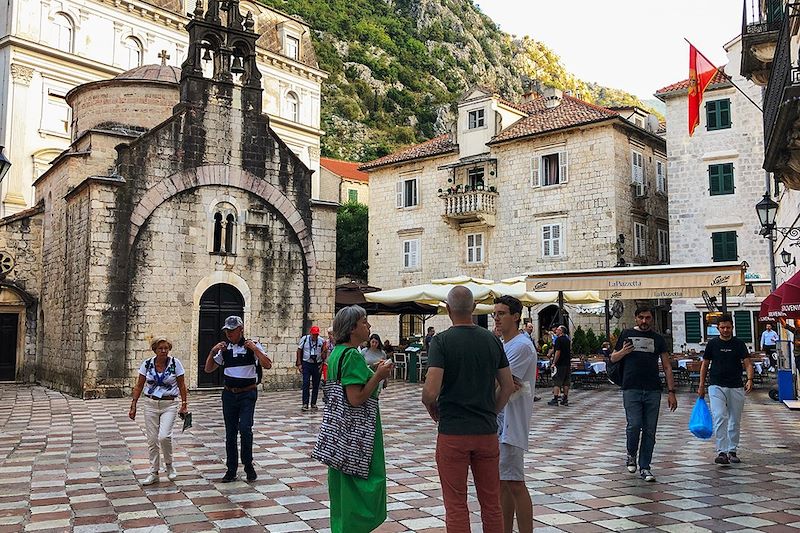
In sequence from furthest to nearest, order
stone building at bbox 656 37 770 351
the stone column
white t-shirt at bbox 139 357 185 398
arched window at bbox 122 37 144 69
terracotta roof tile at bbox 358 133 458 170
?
arched window at bbox 122 37 144 69, terracotta roof tile at bbox 358 133 458 170, the stone column, stone building at bbox 656 37 770 351, white t-shirt at bbox 139 357 185 398

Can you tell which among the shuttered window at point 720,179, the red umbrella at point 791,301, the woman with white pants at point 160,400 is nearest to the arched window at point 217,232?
the woman with white pants at point 160,400

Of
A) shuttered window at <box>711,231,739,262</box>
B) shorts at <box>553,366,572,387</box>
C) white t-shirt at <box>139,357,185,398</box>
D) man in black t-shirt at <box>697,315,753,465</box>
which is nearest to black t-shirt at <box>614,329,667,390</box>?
man in black t-shirt at <box>697,315,753,465</box>

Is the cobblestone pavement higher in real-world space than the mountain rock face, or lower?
lower

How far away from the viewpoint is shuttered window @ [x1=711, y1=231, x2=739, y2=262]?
27828 millimetres

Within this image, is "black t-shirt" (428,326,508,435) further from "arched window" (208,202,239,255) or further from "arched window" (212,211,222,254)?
"arched window" (212,211,222,254)

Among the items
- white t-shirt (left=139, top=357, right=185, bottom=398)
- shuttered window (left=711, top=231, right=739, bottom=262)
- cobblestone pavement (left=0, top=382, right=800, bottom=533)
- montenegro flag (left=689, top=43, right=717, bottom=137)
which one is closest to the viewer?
cobblestone pavement (left=0, top=382, right=800, bottom=533)

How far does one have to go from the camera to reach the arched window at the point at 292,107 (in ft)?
147

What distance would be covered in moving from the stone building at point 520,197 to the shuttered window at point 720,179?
2902mm

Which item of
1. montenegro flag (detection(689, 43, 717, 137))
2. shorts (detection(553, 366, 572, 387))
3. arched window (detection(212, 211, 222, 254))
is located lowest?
shorts (detection(553, 366, 572, 387))

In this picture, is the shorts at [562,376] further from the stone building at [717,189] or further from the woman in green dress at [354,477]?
the stone building at [717,189]

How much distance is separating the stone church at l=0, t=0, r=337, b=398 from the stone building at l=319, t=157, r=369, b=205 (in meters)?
28.0

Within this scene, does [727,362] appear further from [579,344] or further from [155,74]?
[155,74]

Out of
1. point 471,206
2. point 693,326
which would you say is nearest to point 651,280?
point 693,326

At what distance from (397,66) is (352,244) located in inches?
1773
